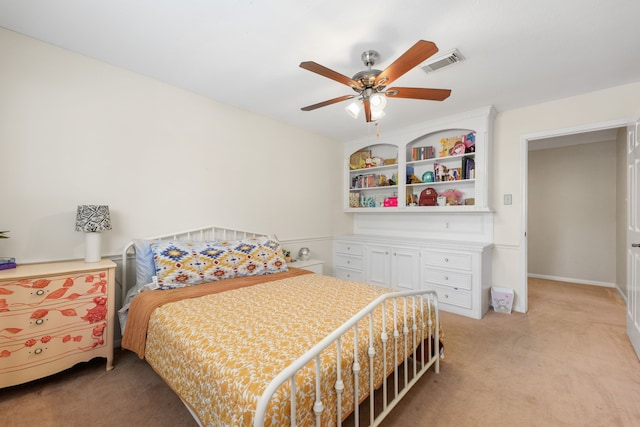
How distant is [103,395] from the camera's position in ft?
5.82

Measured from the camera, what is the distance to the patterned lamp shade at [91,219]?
2.04 metres

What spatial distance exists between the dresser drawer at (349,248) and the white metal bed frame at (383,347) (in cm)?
179

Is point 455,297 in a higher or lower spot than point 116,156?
lower

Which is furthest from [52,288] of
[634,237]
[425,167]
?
[634,237]

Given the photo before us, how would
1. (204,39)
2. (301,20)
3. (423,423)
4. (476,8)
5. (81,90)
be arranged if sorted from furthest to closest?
(81,90) → (204,39) → (301,20) → (476,8) → (423,423)

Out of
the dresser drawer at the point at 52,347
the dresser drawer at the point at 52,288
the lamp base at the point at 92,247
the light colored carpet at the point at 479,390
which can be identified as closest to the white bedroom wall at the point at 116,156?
the lamp base at the point at 92,247

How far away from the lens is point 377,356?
145 centimetres

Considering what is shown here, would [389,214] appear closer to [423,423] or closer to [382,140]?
[382,140]

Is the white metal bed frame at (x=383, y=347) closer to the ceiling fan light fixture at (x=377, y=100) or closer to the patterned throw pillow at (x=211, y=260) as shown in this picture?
the patterned throw pillow at (x=211, y=260)

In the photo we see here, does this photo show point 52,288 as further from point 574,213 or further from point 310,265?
point 574,213

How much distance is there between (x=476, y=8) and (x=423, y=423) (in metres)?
2.45

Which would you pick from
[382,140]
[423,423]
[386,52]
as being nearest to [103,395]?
[423,423]

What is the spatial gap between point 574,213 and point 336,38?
5321 millimetres

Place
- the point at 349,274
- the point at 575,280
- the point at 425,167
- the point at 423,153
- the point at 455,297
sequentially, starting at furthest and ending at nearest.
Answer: the point at 575,280 < the point at 349,274 < the point at 425,167 < the point at 423,153 < the point at 455,297
